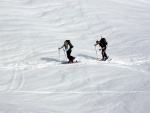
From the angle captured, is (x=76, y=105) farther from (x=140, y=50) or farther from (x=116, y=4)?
(x=116, y=4)

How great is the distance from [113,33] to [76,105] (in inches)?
577

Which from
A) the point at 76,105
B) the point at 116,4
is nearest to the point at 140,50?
the point at 76,105

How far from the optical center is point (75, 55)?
2195cm

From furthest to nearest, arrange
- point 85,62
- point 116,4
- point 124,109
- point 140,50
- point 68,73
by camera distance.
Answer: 1. point 116,4
2. point 140,50
3. point 85,62
4. point 68,73
5. point 124,109

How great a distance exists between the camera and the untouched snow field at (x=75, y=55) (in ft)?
49.0

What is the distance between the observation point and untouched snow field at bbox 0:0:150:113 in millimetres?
14922

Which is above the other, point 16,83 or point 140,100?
point 16,83

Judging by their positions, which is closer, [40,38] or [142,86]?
[142,86]

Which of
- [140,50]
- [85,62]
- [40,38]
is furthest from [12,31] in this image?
[140,50]

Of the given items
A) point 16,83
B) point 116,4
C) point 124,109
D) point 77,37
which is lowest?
point 124,109

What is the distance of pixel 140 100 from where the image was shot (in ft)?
50.1

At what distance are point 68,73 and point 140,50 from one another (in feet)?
27.2

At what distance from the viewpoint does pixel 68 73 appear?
18.2 metres

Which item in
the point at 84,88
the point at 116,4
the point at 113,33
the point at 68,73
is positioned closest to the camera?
the point at 84,88
